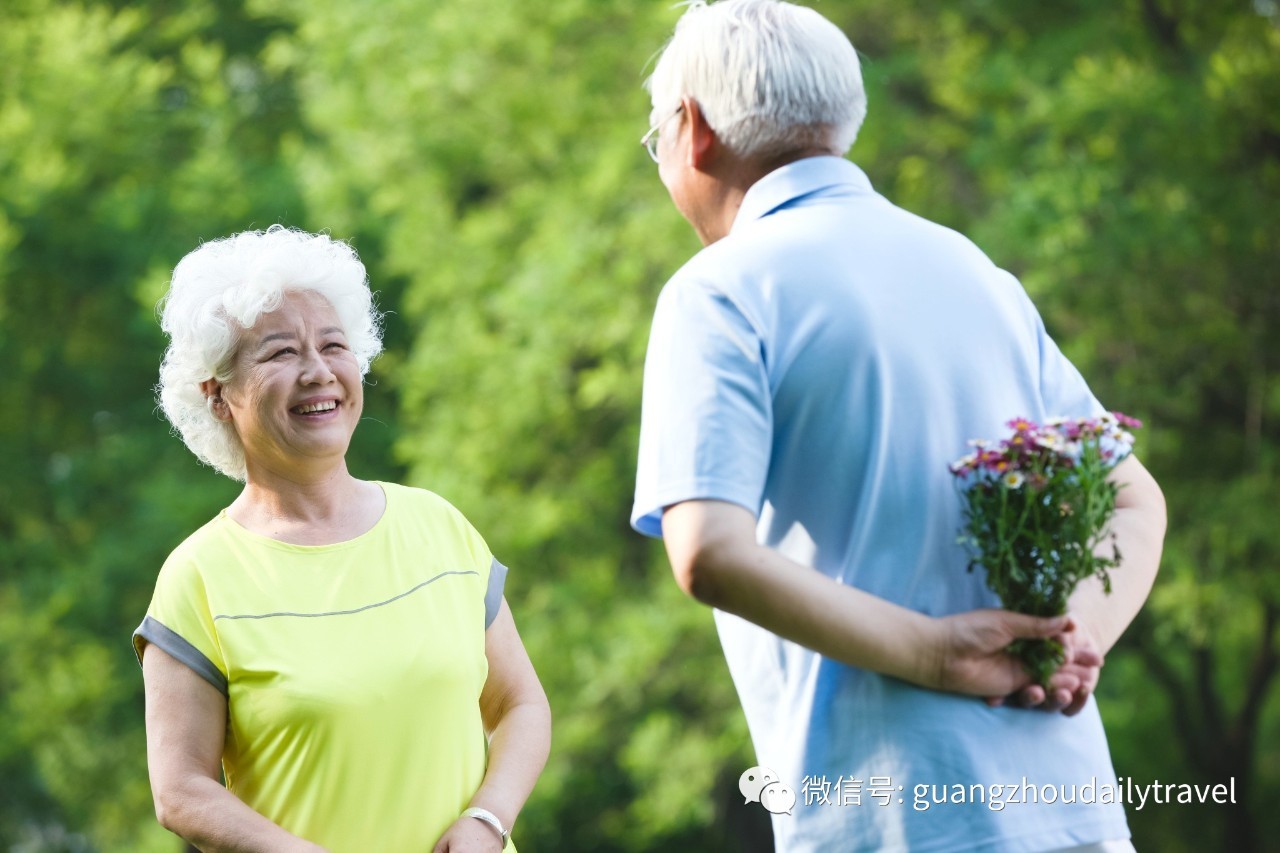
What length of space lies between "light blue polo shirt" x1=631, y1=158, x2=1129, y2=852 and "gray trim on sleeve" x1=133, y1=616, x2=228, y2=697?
753 mm

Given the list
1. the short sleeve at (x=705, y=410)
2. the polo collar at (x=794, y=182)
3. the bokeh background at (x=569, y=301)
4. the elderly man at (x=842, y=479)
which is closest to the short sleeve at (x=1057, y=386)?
the elderly man at (x=842, y=479)

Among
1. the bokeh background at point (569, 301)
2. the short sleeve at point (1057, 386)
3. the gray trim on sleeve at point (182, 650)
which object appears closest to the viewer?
the short sleeve at point (1057, 386)

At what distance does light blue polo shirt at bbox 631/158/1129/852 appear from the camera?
1921 millimetres

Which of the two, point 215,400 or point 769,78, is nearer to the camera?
point 769,78

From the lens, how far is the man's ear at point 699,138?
2094mm

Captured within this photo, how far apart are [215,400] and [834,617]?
1218 mm

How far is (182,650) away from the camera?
7.61 feet

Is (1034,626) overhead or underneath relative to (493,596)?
underneath

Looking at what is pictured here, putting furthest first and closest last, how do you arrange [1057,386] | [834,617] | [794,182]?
1. [1057,386]
2. [794,182]
3. [834,617]

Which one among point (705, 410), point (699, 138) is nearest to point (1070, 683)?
point (705, 410)

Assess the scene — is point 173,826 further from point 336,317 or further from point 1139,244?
point 1139,244

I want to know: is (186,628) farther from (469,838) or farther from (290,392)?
(469,838)

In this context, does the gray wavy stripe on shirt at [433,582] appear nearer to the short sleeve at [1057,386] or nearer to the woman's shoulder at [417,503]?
the woman's shoulder at [417,503]

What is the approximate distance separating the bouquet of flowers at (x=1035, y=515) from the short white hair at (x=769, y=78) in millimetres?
489
